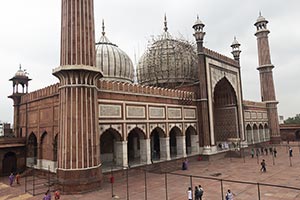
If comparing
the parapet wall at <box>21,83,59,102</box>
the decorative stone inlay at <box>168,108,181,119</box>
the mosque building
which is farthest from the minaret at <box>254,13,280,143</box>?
the parapet wall at <box>21,83,59,102</box>

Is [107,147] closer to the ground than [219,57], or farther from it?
closer to the ground

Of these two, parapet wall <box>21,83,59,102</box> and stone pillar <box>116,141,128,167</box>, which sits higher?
parapet wall <box>21,83,59,102</box>

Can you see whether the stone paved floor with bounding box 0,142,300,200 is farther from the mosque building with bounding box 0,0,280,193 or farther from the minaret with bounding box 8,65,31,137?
the minaret with bounding box 8,65,31,137

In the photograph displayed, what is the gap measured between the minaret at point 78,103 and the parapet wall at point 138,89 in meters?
1.62

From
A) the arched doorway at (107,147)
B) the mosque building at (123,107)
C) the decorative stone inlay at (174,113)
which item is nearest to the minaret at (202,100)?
the mosque building at (123,107)

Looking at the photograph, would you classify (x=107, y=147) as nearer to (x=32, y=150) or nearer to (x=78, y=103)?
(x=32, y=150)

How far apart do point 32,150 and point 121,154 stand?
7.45m

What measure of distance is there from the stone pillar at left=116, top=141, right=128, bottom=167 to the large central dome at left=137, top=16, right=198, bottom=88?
482 inches

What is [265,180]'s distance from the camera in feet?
43.2

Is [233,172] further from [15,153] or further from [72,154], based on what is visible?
[15,153]

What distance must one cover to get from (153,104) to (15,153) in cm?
1081

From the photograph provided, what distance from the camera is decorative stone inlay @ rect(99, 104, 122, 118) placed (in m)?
14.3

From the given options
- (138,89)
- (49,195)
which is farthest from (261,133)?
(49,195)

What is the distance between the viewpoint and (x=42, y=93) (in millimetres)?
16641
